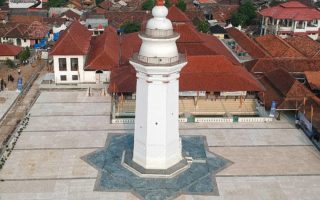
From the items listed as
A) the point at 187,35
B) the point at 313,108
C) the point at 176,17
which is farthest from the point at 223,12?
the point at 313,108

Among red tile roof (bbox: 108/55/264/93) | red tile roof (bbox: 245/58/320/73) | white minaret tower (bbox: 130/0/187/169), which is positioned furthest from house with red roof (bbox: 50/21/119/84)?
white minaret tower (bbox: 130/0/187/169)

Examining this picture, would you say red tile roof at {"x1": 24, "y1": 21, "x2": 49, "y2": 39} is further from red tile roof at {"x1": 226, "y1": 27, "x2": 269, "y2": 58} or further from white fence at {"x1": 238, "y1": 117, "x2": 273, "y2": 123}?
white fence at {"x1": 238, "y1": 117, "x2": 273, "y2": 123}

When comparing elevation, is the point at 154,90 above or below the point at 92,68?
above

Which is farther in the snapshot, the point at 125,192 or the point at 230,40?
the point at 230,40

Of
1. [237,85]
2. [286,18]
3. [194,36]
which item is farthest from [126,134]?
[286,18]

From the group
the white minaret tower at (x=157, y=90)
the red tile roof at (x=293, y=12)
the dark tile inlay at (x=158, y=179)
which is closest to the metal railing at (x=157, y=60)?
the white minaret tower at (x=157, y=90)

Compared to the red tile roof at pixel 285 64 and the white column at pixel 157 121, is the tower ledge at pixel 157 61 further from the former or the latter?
the red tile roof at pixel 285 64

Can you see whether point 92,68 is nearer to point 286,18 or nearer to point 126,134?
point 126,134
